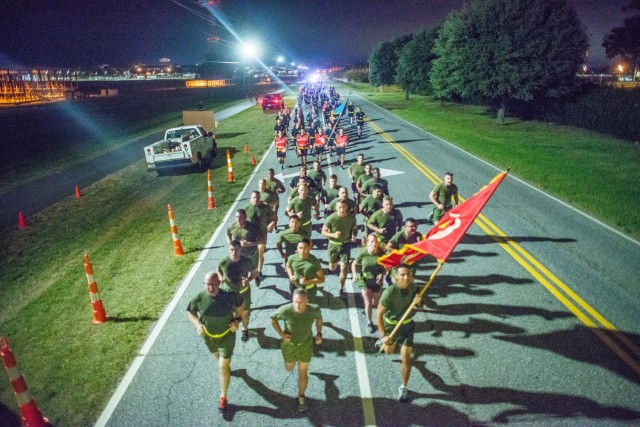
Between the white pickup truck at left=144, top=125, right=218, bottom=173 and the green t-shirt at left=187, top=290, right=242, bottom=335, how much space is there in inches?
570

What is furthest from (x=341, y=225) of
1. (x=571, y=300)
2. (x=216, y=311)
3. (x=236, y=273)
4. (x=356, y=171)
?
(x=356, y=171)

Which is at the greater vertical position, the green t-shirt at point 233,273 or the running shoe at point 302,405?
the green t-shirt at point 233,273

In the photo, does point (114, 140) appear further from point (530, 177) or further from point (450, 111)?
point (450, 111)

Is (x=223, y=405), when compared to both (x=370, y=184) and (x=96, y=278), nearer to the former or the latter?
(x=96, y=278)

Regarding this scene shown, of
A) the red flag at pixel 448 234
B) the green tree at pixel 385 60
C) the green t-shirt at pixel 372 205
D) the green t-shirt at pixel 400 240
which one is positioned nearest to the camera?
the red flag at pixel 448 234

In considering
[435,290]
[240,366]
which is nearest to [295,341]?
[240,366]

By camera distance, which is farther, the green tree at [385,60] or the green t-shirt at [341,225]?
the green tree at [385,60]

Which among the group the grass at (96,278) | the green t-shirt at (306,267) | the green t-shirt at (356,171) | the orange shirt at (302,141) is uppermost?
the orange shirt at (302,141)

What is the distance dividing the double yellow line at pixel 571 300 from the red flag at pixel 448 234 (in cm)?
317

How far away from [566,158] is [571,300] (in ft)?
54.3

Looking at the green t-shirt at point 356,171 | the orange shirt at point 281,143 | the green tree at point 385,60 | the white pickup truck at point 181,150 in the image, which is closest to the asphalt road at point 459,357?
the green t-shirt at point 356,171

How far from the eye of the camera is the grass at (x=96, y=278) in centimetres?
607

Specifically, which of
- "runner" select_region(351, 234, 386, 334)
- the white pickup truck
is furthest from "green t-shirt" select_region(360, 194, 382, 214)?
the white pickup truck

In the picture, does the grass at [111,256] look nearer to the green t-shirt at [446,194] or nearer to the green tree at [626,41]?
the green t-shirt at [446,194]
